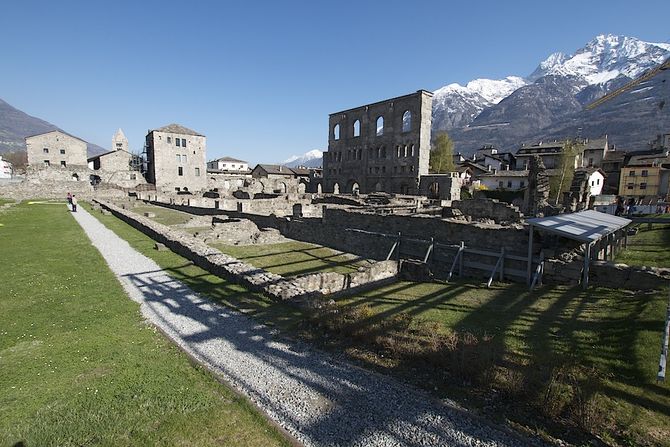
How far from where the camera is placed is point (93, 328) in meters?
7.22

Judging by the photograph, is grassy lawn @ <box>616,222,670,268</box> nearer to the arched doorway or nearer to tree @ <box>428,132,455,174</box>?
the arched doorway

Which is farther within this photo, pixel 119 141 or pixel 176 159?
pixel 119 141

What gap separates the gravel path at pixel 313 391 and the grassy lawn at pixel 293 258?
19.5 feet

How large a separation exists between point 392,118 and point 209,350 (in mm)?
55116

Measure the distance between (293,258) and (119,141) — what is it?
267 ft

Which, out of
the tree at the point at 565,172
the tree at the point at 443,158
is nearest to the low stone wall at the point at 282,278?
the tree at the point at 565,172

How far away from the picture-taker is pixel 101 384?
519 cm

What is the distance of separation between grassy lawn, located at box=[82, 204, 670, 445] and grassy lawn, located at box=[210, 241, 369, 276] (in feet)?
12.7

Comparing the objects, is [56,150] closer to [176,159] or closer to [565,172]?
[176,159]

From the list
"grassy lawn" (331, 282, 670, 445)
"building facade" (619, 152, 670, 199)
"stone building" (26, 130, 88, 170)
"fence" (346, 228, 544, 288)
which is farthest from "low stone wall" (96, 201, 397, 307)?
"stone building" (26, 130, 88, 170)

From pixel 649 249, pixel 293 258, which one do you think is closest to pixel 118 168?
pixel 293 258

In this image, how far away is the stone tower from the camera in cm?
7700

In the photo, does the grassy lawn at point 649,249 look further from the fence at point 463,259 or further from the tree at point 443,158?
the tree at point 443,158

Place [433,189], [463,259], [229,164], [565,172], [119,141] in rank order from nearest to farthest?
1. [463,259]
2. [565,172]
3. [433,189]
4. [119,141]
5. [229,164]
